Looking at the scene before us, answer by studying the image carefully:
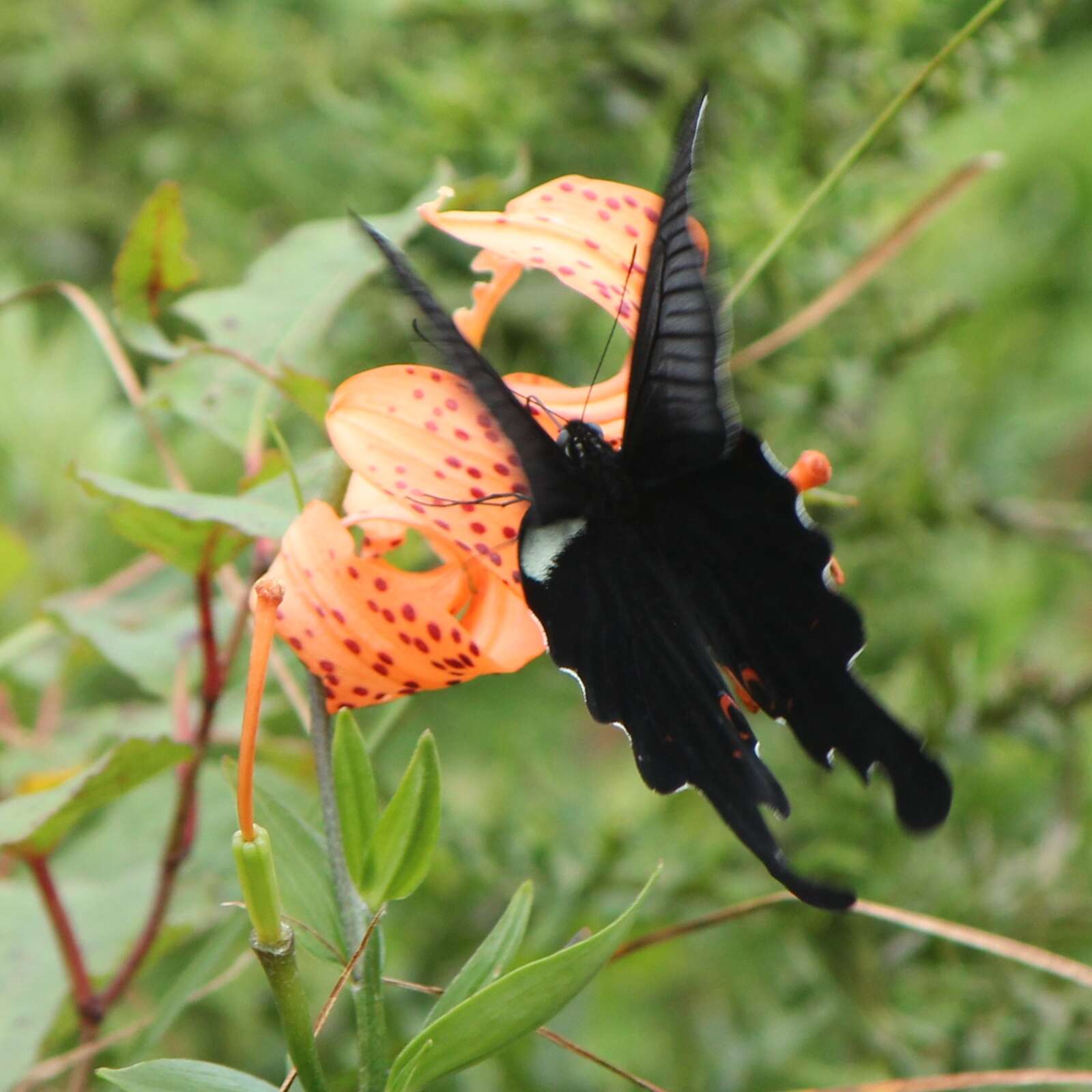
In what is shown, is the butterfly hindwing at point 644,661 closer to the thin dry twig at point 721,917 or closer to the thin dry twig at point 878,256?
the thin dry twig at point 721,917

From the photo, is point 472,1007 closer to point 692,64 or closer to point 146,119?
point 692,64

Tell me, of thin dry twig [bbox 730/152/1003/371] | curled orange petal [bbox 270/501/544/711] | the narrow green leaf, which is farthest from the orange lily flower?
thin dry twig [bbox 730/152/1003/371]

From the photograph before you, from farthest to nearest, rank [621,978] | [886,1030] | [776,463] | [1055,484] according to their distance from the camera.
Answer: [1055,484]
[621,978]
[886,1030]
[776,463]

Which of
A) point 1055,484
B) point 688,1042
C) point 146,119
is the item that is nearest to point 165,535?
point 688,1042

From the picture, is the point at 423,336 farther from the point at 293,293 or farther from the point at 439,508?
the point at 293,293

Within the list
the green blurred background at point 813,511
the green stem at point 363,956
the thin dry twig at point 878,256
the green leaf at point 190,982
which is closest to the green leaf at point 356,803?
the green stem at point 363,956

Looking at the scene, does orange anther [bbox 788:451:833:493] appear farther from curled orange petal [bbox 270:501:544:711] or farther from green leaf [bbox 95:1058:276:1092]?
green leaf [bbox 95:1058:276:1092]
